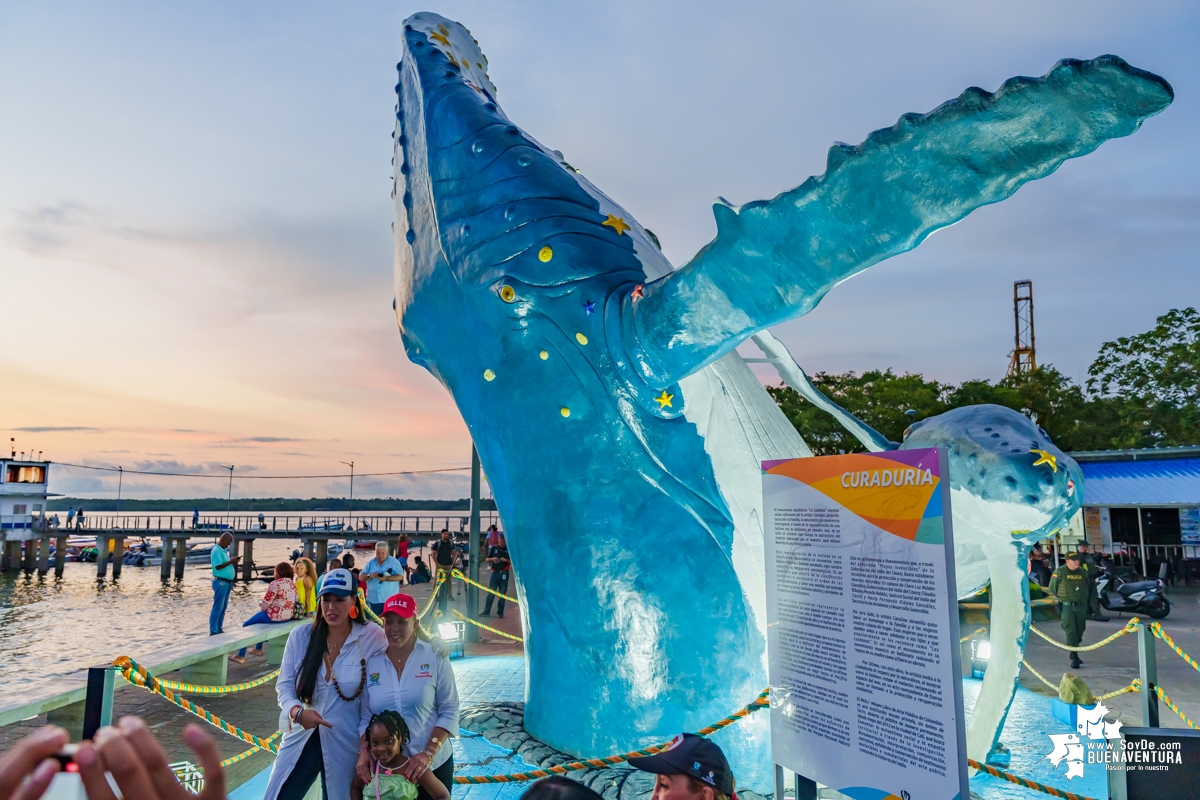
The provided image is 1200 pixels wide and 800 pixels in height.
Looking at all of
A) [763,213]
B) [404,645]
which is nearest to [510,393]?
[404,645]

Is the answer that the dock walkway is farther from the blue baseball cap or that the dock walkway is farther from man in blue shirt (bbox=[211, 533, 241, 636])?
the blue baseball cap

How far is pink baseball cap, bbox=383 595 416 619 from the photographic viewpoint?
136 inches

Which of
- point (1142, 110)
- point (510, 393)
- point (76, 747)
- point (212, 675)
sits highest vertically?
point (1142, 110)

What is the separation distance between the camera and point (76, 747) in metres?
1.07

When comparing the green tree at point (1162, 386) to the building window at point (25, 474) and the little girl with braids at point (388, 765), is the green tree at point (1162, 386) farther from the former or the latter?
the building window at point (25, 474)

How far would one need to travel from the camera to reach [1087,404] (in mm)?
32438

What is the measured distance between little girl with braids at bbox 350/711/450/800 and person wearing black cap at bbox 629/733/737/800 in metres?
1.36

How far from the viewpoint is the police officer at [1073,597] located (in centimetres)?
1070

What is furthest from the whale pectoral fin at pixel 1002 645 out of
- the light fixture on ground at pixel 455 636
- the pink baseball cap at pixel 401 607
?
the light fixture on ground at pixel 455 636

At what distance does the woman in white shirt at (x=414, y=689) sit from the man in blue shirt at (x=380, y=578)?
23.6ft

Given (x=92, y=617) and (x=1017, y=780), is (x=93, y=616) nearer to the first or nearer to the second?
(x=92, y=617)

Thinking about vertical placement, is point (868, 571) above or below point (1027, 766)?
above

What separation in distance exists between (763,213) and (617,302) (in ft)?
4.77

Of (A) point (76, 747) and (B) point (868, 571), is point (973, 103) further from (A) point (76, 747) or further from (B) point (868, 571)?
(A) point (76, 747)
